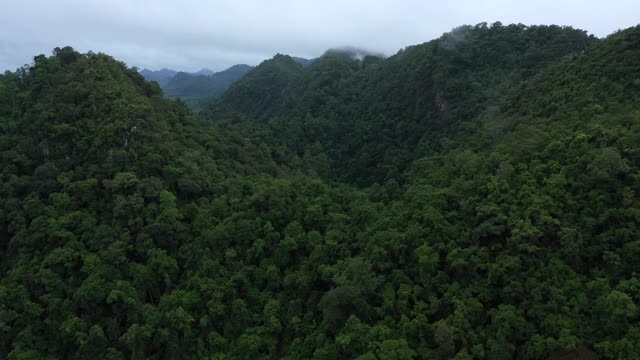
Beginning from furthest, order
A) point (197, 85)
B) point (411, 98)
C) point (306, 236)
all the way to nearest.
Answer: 1. point (197, 85)
2. point (411, 98)
3. point (306, 236)

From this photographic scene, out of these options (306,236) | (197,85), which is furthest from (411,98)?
(197,85)

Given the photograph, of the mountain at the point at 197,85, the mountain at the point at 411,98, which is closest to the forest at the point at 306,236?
the mountain at the point at 411,98

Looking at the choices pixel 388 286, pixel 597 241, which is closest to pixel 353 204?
pixel 388 286

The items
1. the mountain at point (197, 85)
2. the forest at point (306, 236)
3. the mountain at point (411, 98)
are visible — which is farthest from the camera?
the mountain at point (197, 85)

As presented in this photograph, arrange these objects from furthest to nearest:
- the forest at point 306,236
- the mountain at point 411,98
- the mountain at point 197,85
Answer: the mountain at point 197,85, the mountain at point 411,98, the forest at point 306,236

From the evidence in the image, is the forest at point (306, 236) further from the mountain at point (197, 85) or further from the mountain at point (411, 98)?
the mountain at point (197, 85)

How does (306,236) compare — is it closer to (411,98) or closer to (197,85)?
(411,98)

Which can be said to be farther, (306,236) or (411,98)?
(411,98)

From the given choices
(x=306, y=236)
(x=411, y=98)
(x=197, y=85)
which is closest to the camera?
(x=306, y=236)

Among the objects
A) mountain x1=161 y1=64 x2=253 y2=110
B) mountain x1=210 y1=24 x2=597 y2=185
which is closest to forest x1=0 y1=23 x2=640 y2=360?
mountain x1=210 y1=24 x2=597 y2=185
